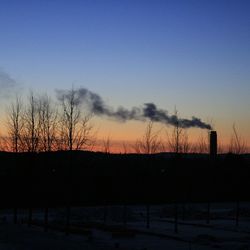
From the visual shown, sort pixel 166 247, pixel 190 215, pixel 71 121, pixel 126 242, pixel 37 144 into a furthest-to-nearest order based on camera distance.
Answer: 1. pixel 190 215
2. pixel 37 144
3. pixel 71 121
4. pixel 126 242
5. pixel 166 247

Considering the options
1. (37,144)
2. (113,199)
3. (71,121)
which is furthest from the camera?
(113,199)

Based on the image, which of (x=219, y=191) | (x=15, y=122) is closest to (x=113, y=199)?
(x=219, y=191)

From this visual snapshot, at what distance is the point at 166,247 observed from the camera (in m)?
19.7

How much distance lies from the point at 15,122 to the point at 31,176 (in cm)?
326

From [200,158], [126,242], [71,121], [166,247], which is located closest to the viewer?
[166,247]

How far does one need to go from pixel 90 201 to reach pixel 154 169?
6952 mm

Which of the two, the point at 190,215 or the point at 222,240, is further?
the point at 190,215

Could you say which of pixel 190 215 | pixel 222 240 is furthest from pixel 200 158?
pixel 222 240

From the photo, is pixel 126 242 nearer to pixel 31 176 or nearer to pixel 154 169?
pixel 31 176

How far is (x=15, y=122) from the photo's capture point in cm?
Result: 2941

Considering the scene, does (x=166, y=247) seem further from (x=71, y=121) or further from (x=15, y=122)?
(x=15, y=122)

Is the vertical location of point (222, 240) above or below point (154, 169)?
below

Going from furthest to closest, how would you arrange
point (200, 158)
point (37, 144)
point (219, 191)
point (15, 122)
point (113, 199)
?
point (200, 158) → point (219, 191) → point (113, 199) → point (15, 122) → point (37, 144)

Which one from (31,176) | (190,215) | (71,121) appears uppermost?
(71,121)
